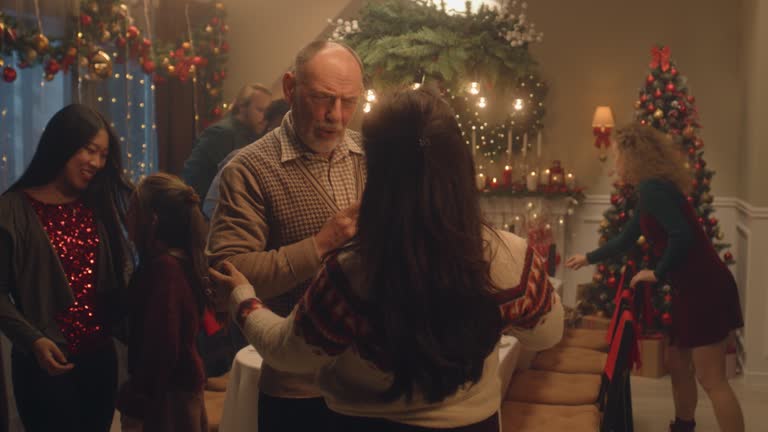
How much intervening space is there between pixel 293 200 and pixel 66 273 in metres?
1.09

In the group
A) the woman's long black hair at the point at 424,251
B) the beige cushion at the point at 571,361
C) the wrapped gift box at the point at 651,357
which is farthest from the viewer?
the wrapped gift box at the point at 651,357

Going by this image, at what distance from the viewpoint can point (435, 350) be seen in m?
1.44

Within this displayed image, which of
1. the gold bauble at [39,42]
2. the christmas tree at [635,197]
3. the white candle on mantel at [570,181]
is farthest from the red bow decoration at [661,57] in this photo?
the gold bauble at [39,42]

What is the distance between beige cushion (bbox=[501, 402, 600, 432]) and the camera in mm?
3365

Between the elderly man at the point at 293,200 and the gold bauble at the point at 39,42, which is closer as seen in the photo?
the elderly man at the point at 293,200

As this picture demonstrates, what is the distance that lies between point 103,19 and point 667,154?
3085 millimetres

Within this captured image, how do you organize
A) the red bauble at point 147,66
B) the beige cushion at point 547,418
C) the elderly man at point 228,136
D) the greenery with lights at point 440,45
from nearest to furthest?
the beige cushion at point 547,418 → the elderly man at point 228,136 → the red bauble at point 147,66 → the greenery with lights at point 440,45

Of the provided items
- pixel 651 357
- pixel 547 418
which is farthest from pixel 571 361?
pixel 651 357

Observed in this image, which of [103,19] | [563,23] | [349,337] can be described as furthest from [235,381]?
[563,23]

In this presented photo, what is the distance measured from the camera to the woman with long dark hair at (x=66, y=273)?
8.38 ft

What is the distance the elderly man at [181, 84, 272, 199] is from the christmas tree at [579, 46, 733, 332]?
2576mm

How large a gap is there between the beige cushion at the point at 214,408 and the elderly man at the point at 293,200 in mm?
1359

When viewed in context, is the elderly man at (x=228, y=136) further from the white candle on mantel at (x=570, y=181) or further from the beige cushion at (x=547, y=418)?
the white candle on mantel at (x=570, y=181)

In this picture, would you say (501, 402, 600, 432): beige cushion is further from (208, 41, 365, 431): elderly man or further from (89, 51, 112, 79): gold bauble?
(89, 51, 112, 79): gold bauble
